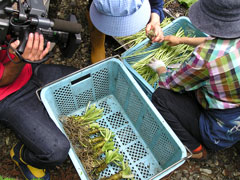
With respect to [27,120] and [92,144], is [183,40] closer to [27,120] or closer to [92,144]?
[92,144]

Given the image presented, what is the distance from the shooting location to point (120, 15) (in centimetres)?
156

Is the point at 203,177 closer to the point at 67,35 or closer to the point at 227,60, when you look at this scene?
the point at 227,60

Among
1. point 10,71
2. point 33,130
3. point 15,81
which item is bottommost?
point 33,130

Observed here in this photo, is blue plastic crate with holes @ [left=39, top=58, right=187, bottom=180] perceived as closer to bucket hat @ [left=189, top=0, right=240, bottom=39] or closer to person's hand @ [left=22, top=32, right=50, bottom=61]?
person's hand @ [left=22, top=32, right=50, bottom=61]

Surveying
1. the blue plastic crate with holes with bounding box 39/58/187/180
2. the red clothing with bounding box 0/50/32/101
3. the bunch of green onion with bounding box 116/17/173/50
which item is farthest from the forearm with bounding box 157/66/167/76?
the red clothing with bounding box 0/50/32/101

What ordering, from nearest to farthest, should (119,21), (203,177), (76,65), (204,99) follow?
(119,21) → (204,99) → (203,177) → (76,65)

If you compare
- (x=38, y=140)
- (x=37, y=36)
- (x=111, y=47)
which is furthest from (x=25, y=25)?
(x=111, y=47)

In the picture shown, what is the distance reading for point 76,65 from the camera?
2.71 m

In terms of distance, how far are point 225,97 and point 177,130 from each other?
505 millimetres

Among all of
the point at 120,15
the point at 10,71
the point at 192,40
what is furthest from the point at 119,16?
the point at 192,40

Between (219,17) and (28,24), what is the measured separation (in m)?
1.14

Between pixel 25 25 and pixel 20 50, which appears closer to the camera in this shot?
pixel 25 25

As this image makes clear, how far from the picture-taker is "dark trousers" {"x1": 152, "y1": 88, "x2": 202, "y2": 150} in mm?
1947

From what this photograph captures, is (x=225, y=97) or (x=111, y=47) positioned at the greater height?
(x=225, y=97)
